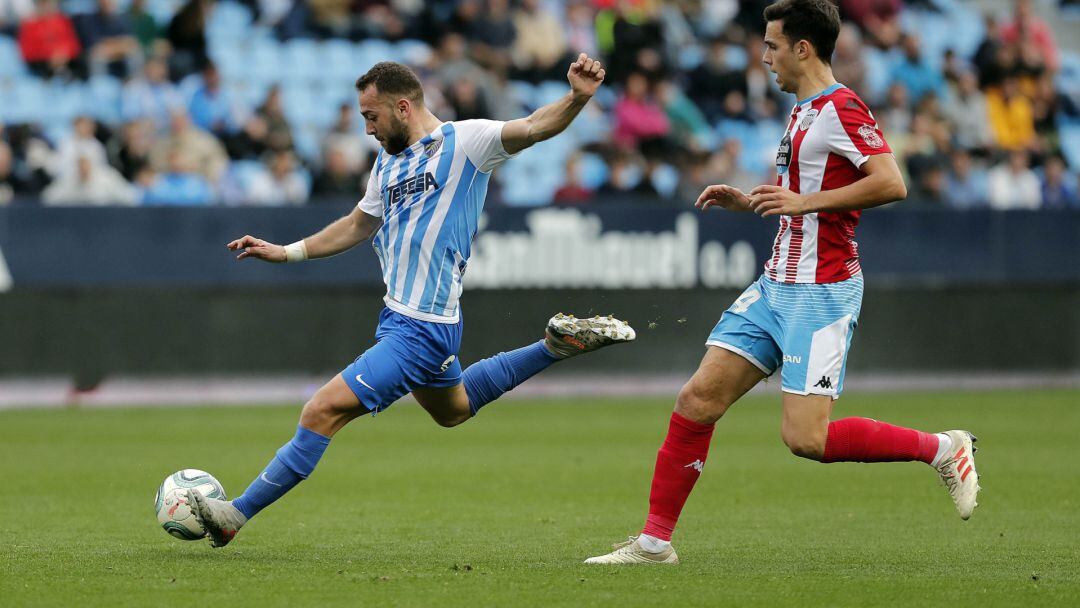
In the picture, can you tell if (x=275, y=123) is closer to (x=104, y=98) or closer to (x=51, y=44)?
(x=104, y=98)

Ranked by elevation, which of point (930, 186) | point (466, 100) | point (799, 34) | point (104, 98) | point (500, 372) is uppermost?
point (799, 34)

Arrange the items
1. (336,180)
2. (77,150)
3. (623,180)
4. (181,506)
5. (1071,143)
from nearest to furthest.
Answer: (181,506), (77,150), (336,180), (623,180), (1071,143)

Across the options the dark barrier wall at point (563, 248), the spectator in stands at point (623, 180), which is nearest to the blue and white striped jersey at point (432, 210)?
the dark barrier wall at point (563, 248)

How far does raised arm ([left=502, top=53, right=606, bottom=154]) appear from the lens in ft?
22.5

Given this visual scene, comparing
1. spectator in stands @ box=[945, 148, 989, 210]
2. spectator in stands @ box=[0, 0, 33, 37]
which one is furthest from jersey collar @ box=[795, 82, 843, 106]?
spectator in stands @ box=[0, 0, 33, 37]

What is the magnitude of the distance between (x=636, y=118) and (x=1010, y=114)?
5.66 meters

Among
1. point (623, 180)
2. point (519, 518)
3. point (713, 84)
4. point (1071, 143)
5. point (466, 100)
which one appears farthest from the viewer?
point (1071, 143)

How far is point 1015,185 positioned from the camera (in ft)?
65.1

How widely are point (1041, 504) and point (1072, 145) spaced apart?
14.2 m

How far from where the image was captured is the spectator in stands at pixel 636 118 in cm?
1950

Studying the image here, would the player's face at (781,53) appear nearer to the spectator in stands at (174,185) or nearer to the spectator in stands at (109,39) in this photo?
the spectator in stands at (174,185)

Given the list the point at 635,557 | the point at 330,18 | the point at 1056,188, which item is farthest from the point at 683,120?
the point at 635,557

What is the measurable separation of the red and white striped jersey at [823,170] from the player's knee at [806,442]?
67 centimetres

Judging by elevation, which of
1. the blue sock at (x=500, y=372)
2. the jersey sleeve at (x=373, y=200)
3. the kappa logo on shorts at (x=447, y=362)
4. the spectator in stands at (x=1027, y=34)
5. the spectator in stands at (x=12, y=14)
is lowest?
the blue sock at (x=500, y=372)
